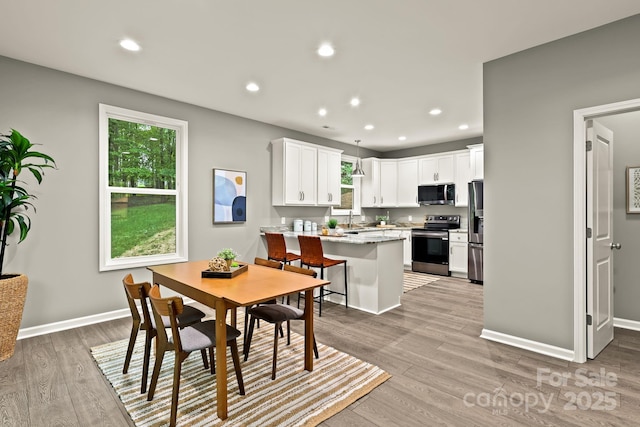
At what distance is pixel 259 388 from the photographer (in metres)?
2.31

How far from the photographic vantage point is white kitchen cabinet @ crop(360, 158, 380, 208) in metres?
7.26

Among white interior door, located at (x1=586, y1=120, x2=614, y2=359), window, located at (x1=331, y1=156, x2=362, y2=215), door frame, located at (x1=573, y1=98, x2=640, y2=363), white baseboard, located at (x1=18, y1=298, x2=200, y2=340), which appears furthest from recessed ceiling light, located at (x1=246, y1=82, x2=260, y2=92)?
window, located at (x1=331, y1=156, x2=362, y2=215)

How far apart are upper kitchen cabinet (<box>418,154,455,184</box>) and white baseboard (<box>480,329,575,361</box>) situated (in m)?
3.95

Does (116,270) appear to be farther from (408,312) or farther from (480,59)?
(480,59)

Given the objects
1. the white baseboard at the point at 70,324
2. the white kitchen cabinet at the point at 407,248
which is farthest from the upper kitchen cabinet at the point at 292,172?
the white baseboard at the point at 70,324

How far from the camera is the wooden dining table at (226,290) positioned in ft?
6.50

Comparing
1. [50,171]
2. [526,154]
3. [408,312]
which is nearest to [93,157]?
[50,171]

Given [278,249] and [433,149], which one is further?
[433,149]

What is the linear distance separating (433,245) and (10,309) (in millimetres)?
6030

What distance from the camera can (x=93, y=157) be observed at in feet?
11.9

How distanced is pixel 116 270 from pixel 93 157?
1301 millimetres

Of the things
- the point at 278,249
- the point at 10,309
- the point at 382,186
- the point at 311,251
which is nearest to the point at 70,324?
the point at 10,309

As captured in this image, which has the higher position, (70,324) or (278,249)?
(278,249)

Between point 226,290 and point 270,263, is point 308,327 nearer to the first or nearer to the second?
point 226,290
